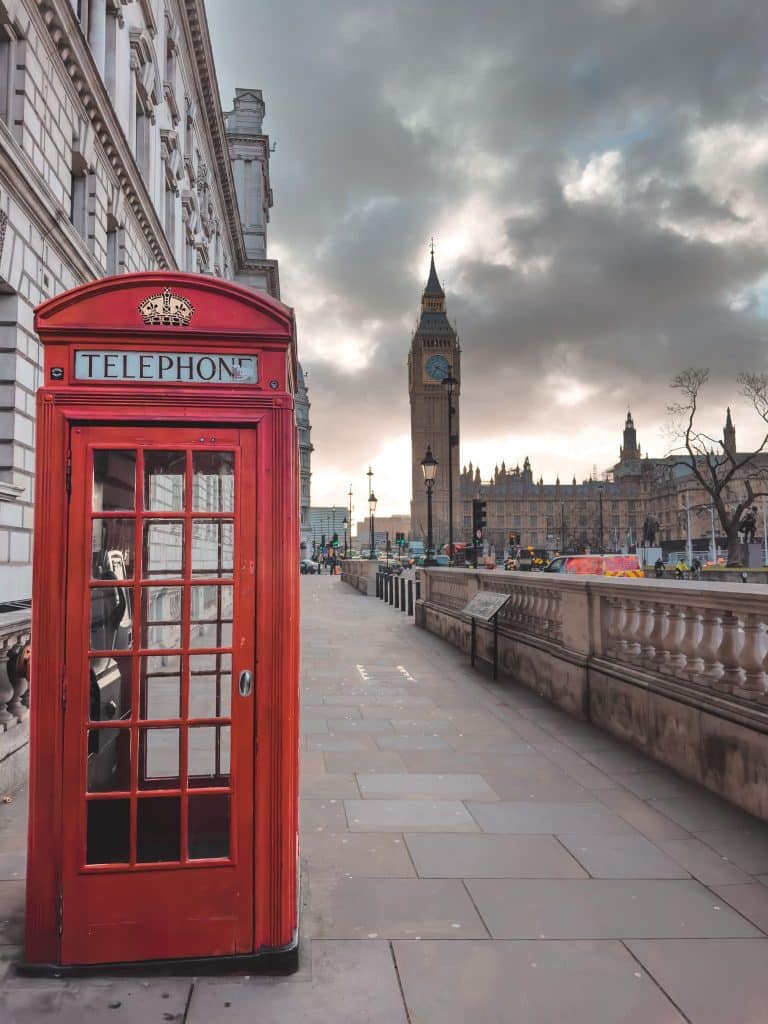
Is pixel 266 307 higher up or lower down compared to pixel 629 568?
higher up

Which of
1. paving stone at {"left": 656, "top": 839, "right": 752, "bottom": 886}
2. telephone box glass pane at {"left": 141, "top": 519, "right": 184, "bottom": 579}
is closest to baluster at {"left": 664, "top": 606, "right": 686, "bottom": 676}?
paving stone at {"left": 656, "top": 839, "right": 752, "bottom": 886}

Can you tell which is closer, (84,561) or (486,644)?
(84,561)

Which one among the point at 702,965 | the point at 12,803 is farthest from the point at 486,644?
the point at 702,965

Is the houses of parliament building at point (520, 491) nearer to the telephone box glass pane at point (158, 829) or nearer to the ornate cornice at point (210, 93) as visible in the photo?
the ornate cornice at point (210, 93)

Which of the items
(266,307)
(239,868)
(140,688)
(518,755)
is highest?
(266,307)

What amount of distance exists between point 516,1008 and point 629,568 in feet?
74.3

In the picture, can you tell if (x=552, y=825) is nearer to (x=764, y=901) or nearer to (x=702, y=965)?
(x=764, y=901)

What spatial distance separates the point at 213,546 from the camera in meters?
3.42

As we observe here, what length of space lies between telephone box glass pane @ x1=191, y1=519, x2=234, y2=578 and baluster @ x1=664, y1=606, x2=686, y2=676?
4.30 meters

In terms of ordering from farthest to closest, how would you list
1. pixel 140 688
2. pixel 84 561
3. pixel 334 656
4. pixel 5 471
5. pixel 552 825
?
pixel 334 656 → pixel 5 471 → pixel 552 825 → pixel 140 688 → pixel 84 561

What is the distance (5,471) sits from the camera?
10594mm

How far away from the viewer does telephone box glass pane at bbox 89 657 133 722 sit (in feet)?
11.0

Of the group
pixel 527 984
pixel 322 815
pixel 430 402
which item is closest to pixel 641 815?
pixel 322 815

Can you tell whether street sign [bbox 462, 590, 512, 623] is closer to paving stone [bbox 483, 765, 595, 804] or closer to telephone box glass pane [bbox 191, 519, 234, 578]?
paving stone [bbox 483, 765, 595, 804]
